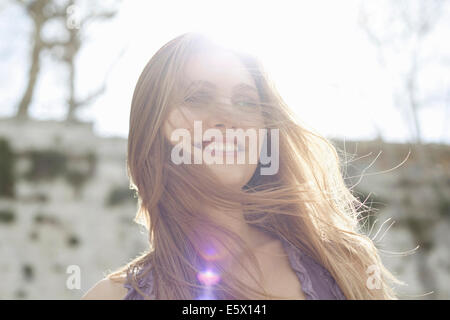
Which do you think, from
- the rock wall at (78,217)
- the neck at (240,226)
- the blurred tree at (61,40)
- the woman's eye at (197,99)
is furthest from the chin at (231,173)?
the blurred tree at (61,40)

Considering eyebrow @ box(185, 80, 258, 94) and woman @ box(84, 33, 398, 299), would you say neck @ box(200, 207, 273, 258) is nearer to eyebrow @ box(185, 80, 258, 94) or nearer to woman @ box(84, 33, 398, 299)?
woman @ box(84, 33, 398, 299)

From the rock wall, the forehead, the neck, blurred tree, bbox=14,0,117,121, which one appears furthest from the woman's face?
blurred tree, bbox=14,0,117,121

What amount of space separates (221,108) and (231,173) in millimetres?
222

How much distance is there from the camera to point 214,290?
1288mm

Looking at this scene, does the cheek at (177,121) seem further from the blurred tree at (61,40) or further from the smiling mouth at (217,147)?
the blurred tree at (61,40)

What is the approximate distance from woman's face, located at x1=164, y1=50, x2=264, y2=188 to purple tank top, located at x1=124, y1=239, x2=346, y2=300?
1.06 ft

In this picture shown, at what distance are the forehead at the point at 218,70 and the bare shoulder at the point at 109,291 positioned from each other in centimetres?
71

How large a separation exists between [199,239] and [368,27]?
34.4ft

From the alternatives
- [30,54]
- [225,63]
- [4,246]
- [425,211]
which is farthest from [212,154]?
[30,54]

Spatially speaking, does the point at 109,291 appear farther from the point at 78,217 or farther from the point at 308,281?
the point at 78,217

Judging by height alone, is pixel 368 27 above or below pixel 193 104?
above

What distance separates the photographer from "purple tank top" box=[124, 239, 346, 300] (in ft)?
4.26
